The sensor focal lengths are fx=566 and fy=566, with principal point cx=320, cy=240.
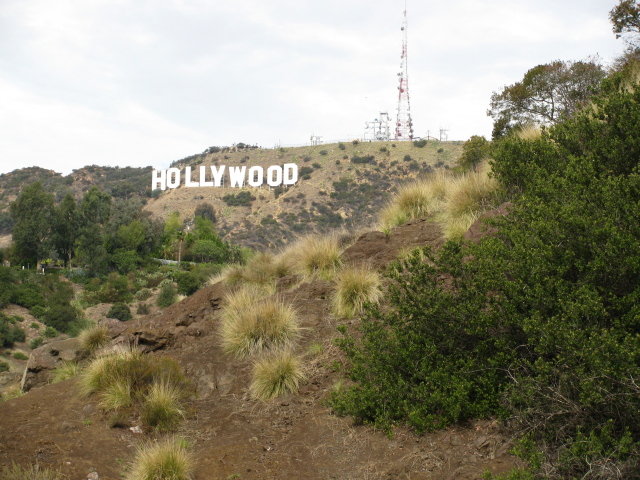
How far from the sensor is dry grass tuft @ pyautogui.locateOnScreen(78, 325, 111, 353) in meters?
10.4

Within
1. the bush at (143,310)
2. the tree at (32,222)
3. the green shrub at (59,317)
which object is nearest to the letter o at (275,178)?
the tree at (32,222)

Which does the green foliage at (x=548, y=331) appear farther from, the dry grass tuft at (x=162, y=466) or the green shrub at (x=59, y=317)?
the green shrub at (x=59, y=317)

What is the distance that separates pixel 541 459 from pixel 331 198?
237ft

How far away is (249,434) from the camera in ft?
20.8

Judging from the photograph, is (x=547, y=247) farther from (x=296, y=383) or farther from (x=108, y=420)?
(x=108, y=420)

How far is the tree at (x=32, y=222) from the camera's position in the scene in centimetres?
6450

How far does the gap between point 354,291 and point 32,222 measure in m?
64.8

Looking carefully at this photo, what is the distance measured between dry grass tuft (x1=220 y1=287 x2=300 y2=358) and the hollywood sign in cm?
7695

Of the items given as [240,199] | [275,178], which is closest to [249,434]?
[240,199]

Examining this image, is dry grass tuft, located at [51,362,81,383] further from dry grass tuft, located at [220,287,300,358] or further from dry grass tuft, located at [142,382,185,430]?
dry grass tuft, located at [142,382,185,430]

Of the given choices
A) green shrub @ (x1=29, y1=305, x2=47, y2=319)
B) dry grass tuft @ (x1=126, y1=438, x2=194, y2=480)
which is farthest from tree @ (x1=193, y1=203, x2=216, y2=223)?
dry grass tuft @ (x1=126, y1=438, x2=194, y2=480)

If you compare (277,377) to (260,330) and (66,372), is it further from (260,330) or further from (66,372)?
(66,372)

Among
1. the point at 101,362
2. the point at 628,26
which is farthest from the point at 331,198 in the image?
the point at 101,362

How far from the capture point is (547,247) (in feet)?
15.7
